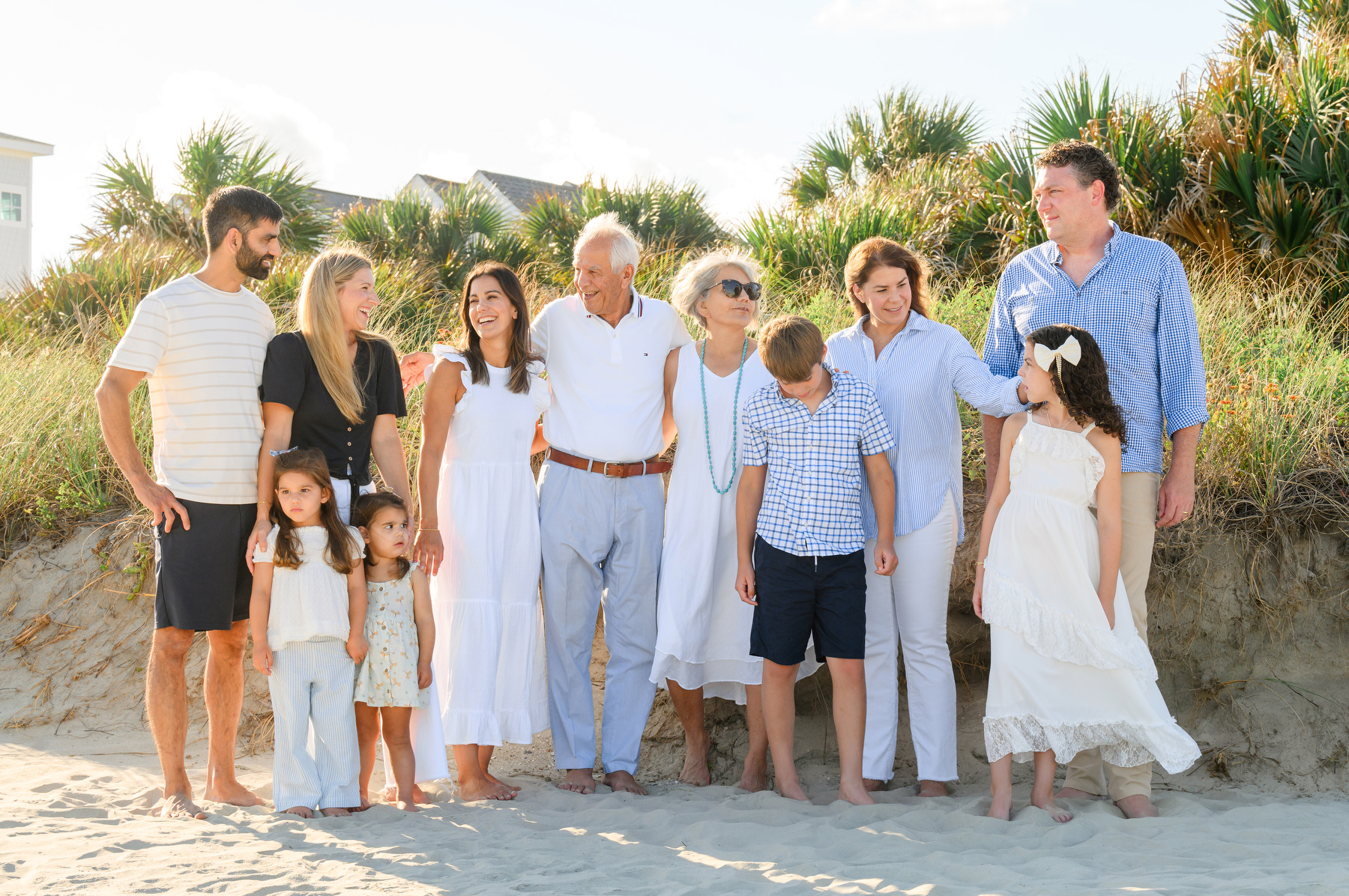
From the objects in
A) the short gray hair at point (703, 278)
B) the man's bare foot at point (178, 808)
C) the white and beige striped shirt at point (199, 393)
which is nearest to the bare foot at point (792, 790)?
the short gray hair at point (703, 278)

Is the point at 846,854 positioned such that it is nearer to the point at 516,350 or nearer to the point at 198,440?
the point at 516,350

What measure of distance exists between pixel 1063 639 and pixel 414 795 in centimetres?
247

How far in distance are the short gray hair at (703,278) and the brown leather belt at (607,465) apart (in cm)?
66

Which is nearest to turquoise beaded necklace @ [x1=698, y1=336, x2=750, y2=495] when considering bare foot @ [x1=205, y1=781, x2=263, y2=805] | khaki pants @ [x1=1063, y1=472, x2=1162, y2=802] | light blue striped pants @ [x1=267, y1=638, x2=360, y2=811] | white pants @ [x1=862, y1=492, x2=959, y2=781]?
white pants @ [x1=862, y1=492, x2=959, y2=781]

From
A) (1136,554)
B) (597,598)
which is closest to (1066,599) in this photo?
(1136,554)

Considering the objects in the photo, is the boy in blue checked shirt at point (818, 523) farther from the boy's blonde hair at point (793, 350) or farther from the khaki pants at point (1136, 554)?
the khaki pants at point (1136, 554)

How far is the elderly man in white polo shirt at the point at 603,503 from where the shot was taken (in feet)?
13.5

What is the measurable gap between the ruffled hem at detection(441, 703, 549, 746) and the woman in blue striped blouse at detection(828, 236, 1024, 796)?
4.43 feet

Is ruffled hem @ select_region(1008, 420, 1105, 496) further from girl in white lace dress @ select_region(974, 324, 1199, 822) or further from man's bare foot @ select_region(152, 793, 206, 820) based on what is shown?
man's bare foot @ select_region(152, 793, 206, 820)

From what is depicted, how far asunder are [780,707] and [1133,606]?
4.43 feet

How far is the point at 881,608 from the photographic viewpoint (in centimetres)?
392

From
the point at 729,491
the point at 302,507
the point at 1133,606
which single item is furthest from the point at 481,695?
the point at 1133,606

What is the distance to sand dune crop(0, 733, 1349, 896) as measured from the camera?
9.45 ft

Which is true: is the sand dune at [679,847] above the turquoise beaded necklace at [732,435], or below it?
below
